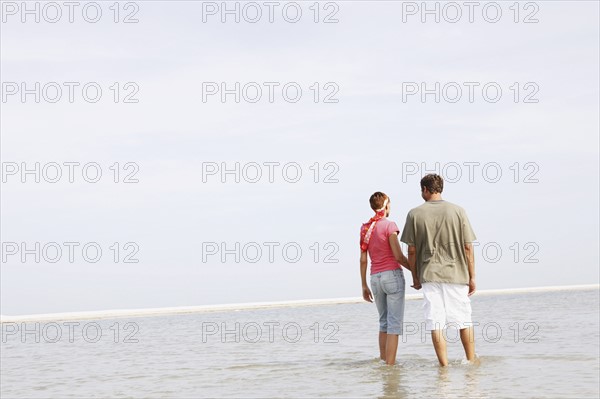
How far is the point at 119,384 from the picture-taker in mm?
8555

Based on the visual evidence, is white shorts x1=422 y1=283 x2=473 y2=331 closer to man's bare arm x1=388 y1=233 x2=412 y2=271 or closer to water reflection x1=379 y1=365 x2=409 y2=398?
man's bare arm x1=388 y1=233 x2=412 y2=271

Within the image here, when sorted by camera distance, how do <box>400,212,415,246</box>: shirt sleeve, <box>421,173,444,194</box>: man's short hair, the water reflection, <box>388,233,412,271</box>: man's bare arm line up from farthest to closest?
1. <box>388,233,412,271</box>: man's bare arm
2. <box>421,173,444,194</box>: man's short hair
3. <box>400,212,415,246</box>: shirt sleeve
4. the water reflection

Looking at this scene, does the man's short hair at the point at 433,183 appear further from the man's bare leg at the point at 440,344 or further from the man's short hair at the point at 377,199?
the man's bare leg at the point at 440,344

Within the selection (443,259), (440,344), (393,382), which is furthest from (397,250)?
(393,382)

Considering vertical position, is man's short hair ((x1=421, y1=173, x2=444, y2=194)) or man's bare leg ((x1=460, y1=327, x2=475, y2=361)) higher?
man's short hair ((x1=421, y1=173, x2=444, y2=194))

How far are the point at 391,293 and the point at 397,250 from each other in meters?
0.52

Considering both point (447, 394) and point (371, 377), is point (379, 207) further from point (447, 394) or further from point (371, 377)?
point (447, 394)

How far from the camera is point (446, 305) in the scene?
799cm

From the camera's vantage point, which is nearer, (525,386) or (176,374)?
(525,386)

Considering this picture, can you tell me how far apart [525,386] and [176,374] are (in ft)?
14.6

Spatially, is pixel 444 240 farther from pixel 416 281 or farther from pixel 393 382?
pixel 393 382

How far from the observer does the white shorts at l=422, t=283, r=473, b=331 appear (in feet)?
26.2

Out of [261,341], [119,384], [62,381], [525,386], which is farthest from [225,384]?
[261,341]

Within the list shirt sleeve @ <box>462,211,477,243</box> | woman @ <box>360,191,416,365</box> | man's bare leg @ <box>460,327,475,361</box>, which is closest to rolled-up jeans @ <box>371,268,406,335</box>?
woman @ <box>360,191,416,365</box>
